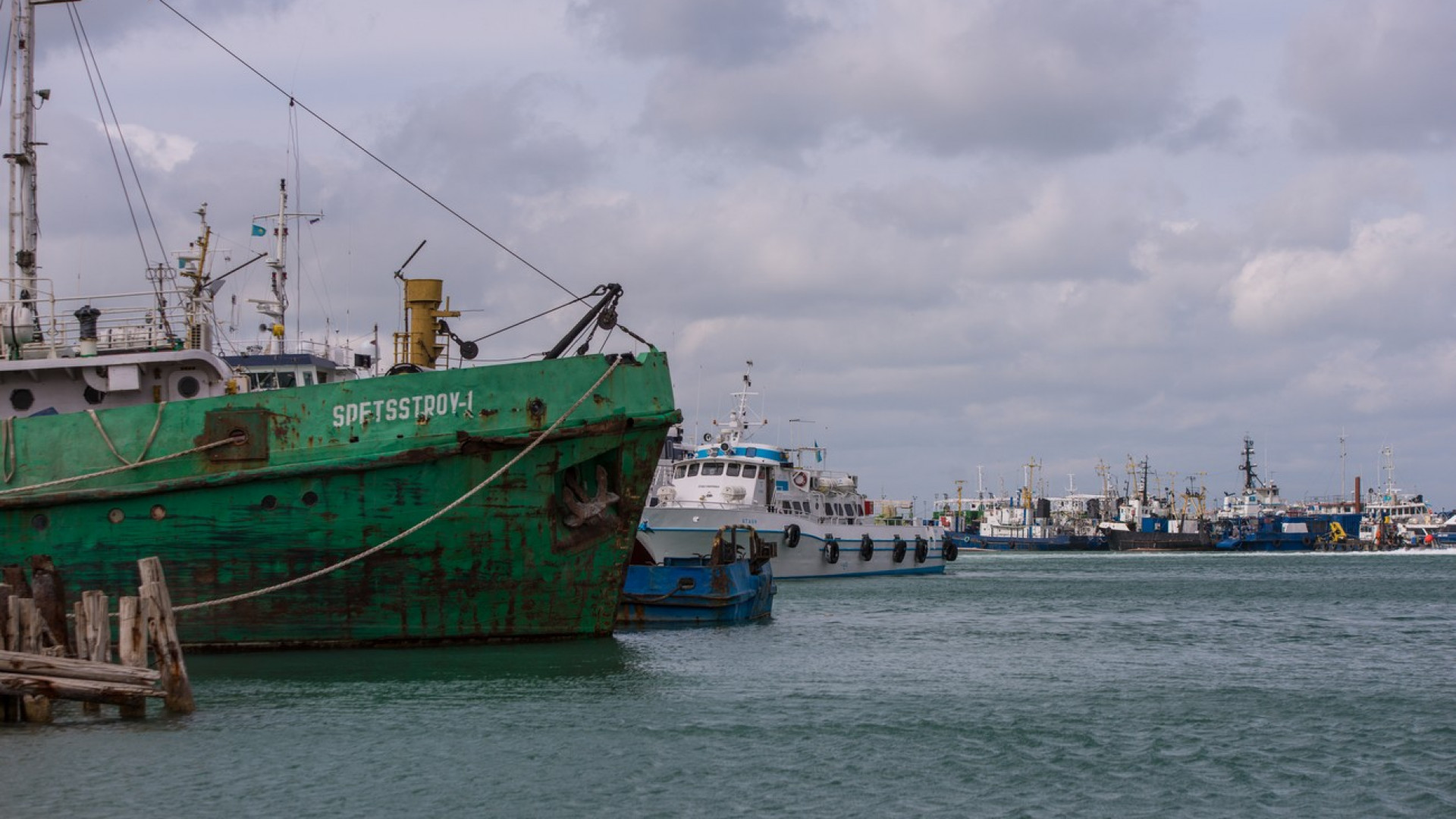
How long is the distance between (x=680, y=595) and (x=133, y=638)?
37.4ft

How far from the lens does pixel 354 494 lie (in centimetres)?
1758

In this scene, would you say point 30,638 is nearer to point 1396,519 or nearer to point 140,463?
point 140,463

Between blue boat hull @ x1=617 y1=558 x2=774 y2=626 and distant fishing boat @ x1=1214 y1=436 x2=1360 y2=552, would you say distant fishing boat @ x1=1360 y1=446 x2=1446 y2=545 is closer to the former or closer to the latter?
distant fishing boat @ x1=1214 y1=436 x2=1360 y2=552

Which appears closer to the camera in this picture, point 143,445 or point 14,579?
point 14,579

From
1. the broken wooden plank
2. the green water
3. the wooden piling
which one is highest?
the wooden piling

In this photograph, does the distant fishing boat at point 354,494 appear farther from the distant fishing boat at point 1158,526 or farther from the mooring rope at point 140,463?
the distant fishing boat at point 1158,526

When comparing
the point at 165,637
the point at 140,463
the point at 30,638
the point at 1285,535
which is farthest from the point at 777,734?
the point at 1285,535

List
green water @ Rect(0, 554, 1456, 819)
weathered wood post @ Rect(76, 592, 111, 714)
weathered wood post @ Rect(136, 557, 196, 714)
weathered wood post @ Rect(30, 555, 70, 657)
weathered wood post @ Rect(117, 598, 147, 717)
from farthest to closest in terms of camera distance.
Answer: weathered wood post @ Rect(30, 555, 70, 657), weathered wood post @ Rect(76, 592, 111, 714), weathered wood post @ Rect(117, 598, 147, 717), weathered wood post @ Rect(136, 557, 196, 714), green water @ Rect(0, 554, 1456, 819)

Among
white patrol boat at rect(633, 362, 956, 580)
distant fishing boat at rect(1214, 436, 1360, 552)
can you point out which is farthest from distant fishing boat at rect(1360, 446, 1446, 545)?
white patrol boat at rect(633, 362, 956, 580)

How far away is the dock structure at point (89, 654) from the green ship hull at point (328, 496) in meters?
2.35

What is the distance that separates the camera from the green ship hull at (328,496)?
57.3ft

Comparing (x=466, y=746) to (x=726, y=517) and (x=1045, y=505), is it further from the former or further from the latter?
(x=1045, y=505)

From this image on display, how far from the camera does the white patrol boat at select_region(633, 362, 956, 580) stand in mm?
39219

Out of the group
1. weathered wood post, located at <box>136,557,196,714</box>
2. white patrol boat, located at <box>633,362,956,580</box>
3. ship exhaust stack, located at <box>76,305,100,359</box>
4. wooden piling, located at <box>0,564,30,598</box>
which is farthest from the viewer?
white patrol boat, located at <box>633,362,956,580</box>
